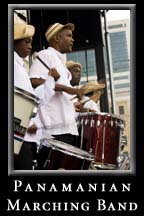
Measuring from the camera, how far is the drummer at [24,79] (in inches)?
210

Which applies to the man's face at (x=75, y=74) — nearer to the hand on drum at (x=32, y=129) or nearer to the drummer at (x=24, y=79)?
the drummer at (x=24, y=79)

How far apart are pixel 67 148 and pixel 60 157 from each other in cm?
8

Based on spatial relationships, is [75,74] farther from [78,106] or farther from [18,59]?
[18,59]

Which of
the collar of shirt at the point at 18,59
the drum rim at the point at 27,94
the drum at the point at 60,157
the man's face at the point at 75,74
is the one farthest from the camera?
the man's face at the point at 75,74

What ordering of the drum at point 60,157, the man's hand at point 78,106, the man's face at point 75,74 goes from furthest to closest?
the man's face at point 75,74 → the man's hand at point 78,106 → the drum at point 60,157

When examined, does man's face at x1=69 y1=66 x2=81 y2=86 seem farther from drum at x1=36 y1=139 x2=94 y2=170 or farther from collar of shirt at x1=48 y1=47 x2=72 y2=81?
drum at x1=36 y1=139 x2=94 y2=170

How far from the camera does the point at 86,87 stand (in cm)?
562

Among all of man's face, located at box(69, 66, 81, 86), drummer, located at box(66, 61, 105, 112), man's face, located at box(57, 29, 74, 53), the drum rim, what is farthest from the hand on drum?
man's face, located at box(57, 29, 74, 53)

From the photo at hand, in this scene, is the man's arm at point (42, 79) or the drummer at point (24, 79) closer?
the drummer at point (24, 79)

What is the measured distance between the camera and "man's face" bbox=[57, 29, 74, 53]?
573 cm

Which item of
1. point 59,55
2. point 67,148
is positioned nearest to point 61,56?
point 59,55

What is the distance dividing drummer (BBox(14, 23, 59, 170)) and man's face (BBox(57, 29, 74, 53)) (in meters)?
0.20

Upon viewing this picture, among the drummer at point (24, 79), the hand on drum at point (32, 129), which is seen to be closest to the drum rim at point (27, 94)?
the drummer at point (24, 79)

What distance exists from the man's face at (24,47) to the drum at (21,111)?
0.38 m
